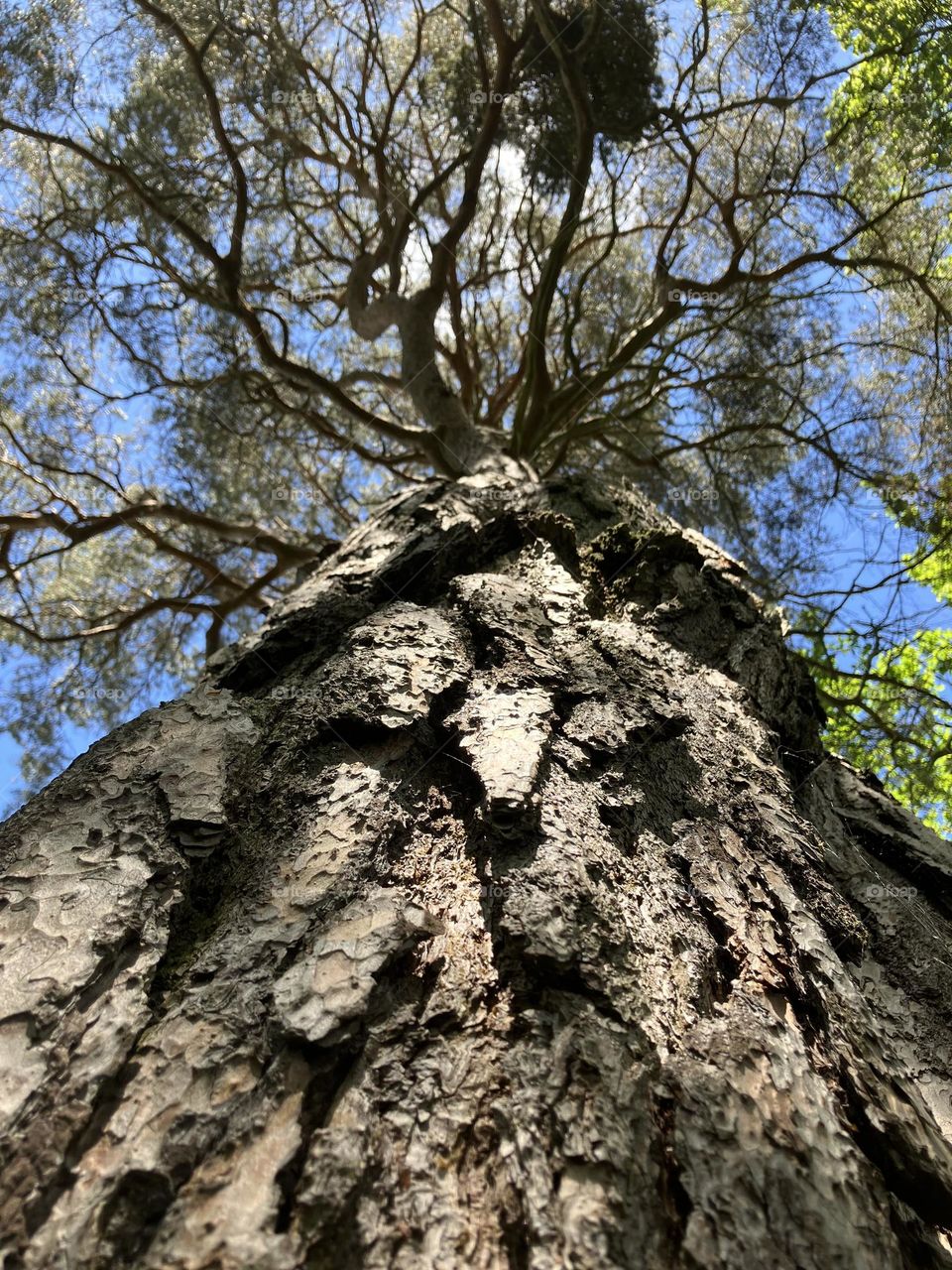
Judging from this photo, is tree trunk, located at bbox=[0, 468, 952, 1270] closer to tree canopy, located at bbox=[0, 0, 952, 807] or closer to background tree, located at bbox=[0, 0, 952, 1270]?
background tree, located at bbox=[0, 0, 952, 1270]

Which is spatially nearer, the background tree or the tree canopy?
the background tree

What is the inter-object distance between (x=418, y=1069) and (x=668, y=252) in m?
6.56

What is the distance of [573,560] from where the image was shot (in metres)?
2.66


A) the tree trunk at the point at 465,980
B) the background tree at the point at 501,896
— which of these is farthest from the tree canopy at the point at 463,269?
the tree trunk at the point at 465,980

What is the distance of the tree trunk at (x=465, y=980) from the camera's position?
82 cm

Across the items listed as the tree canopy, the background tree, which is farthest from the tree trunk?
the tree canopy

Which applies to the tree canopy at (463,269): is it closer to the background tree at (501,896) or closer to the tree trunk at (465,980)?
the background tree at (501,896)

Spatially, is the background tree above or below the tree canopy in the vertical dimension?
below

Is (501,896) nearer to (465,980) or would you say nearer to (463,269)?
(465,980)

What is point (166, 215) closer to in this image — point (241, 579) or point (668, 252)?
point (241, 579)

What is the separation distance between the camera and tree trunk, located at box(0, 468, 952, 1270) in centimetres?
82

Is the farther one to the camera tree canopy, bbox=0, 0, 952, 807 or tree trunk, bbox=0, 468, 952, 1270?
tree canopy, bbox=0, 0, 952, 807

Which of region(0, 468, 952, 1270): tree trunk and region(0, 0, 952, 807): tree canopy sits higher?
region(0, 0, 952, 807): tree canopy

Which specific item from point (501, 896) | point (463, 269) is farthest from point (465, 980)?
point (463, 269)
